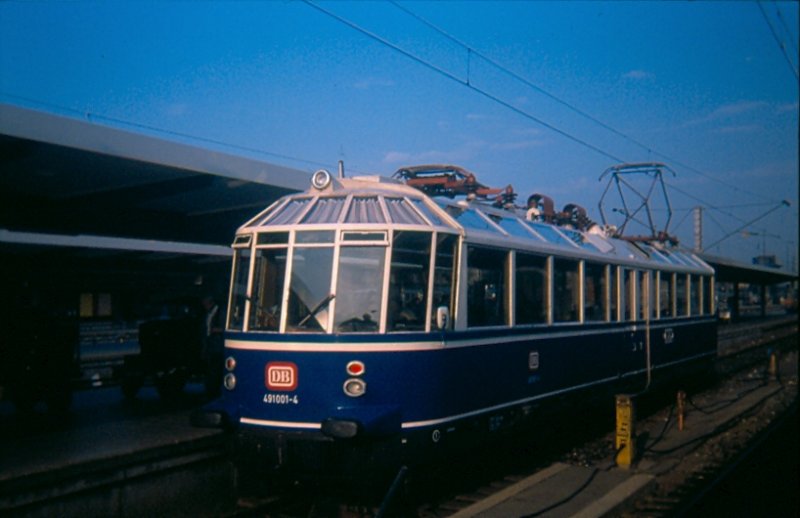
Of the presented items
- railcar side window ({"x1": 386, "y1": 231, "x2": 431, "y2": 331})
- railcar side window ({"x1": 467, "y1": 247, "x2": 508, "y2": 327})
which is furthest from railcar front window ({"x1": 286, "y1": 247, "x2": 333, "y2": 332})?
railcar side window ({"x1": 467, "y1": 247, "x2": 508, "y2": 327})

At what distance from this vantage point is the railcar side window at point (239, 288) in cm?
766

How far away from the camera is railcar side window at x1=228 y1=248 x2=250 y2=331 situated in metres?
7.66

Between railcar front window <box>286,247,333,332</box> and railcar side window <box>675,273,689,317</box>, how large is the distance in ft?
33.8

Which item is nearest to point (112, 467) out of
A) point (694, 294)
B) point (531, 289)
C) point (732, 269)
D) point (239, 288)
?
point (239, 288)

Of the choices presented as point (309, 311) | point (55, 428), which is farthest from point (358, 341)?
point (55, 428)

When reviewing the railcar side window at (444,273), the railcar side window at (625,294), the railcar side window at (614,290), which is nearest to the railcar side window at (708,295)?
the railcar side window at (625,294)

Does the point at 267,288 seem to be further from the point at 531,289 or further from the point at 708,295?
the point at 708,295

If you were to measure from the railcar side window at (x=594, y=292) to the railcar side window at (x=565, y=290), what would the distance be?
33 cm

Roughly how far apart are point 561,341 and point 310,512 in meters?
4.29

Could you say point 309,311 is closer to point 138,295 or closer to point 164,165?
point 164,165

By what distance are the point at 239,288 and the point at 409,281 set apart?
2.03m

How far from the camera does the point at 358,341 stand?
22.2ft

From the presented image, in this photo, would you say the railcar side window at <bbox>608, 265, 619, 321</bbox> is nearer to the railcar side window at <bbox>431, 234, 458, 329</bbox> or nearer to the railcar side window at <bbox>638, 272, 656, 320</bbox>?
the railcar side window at <bbox>638, 272, 656, 320</bbox>

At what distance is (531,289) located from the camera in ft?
29.3
